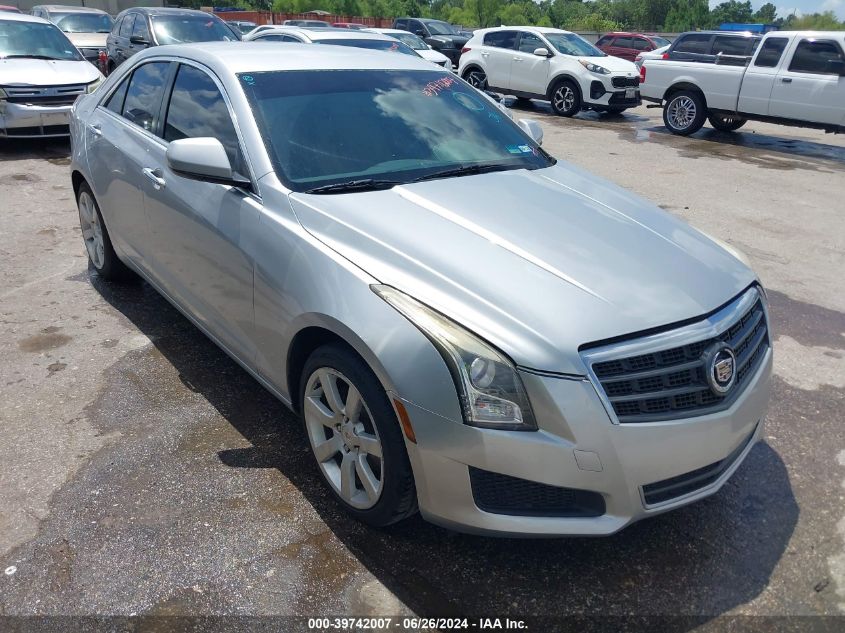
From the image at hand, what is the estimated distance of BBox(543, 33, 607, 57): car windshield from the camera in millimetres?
15164

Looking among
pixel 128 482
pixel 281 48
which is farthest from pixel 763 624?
pixel 281 48

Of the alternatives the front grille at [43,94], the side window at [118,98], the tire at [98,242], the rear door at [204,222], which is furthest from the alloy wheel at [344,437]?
the front grille at [43,94]

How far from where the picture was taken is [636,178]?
9516 millimetres

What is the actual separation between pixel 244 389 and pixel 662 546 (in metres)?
2.26

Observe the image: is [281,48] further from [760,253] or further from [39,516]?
[760,253]

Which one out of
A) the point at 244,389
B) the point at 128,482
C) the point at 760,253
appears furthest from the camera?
the point at 760,253

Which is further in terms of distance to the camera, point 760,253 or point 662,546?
point 760,253

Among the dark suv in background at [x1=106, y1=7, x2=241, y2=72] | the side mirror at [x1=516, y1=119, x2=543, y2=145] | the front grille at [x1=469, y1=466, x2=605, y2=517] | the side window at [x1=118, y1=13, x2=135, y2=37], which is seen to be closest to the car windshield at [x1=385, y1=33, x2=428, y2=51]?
the dark suv in background at [x1=106, y1=7, x2=241, y2=72]

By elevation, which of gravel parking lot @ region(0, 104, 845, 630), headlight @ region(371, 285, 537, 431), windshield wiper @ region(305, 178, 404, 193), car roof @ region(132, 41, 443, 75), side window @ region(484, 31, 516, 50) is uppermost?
car roof @ region(132, 41, 443, 75)

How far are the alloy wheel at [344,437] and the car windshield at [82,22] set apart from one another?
56.9 feet

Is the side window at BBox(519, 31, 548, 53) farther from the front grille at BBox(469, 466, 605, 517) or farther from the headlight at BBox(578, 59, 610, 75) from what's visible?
the front grille at BBox(469, 466, 605, 517)

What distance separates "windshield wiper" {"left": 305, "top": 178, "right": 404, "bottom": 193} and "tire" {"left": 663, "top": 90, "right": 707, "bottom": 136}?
11588 millimetres

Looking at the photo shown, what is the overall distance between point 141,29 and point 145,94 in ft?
32.8

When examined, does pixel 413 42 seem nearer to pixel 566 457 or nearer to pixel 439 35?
pixel 439 35
